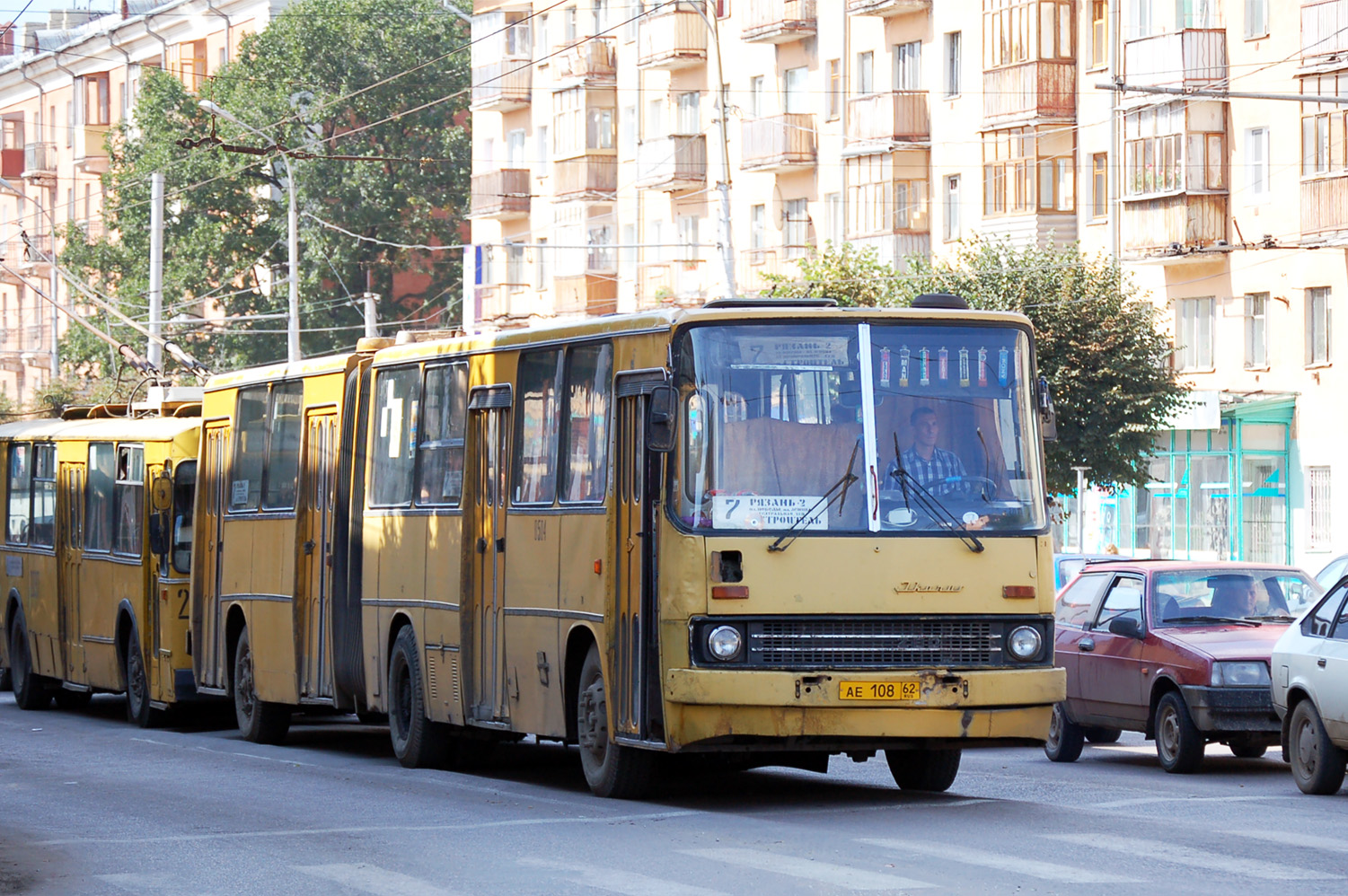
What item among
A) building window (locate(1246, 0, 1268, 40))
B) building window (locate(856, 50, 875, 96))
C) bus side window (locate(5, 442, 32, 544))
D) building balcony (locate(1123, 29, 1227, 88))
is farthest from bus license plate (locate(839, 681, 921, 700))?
building window (locate(856, 50, 875, 96))

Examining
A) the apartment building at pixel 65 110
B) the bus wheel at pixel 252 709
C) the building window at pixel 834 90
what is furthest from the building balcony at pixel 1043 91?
the apartment building at pixel 65 110

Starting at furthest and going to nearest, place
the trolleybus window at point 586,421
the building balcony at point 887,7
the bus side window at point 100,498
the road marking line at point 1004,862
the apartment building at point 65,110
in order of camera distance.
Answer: the apartment building at point 65,110, the building balcony at point 887,7, the bus side window at point 100,498, the trolleybus window at point 586,421, the road marking line at point 1004,862

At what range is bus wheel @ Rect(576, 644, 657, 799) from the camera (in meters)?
13.8

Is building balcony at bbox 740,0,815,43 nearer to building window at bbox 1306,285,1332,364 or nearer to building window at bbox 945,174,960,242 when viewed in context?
building window at bbox 945,174,960,242

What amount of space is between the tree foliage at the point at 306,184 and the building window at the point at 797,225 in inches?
720

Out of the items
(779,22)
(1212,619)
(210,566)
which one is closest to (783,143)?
(779,22)

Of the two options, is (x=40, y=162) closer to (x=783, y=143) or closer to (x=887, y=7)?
(x=783, y=143)

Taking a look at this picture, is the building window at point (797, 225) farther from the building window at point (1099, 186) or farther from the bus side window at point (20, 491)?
the bus side window at point (20, 491)

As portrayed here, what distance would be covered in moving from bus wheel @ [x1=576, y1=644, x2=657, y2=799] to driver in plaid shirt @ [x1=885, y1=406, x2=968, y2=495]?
2.09 meters

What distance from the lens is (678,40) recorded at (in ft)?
196

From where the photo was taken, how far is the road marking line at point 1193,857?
1055 cm

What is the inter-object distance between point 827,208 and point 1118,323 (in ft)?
52.4

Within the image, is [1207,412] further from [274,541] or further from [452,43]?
[452,43]

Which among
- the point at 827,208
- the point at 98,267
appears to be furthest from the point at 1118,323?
the point at 98,267
